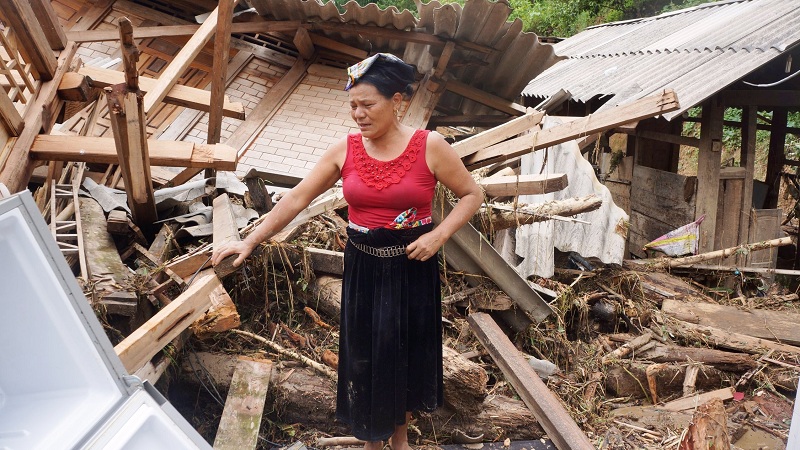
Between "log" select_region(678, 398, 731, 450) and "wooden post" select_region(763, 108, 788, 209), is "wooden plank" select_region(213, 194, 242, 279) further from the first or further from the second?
"wooden post" select_region(763, 108, 788, 209)

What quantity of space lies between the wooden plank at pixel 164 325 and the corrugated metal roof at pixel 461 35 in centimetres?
447

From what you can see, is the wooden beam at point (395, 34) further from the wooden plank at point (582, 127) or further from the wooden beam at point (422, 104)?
the wooden plank at point (582, 127)

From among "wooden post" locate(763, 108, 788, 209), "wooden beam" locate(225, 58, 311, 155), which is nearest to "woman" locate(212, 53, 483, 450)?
"wooden beam" locate(225, 58, 311, 155)

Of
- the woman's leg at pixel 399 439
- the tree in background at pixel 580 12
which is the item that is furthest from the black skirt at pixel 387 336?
the tree in background at pixel 580 12

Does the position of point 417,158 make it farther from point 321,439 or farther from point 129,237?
point 129,237

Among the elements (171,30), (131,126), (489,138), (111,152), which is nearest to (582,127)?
(489,138)

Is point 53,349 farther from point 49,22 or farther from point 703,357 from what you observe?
point 703,357

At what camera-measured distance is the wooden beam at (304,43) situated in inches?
316

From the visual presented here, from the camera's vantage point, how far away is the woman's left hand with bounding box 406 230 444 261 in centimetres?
282

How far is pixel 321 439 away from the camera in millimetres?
3869

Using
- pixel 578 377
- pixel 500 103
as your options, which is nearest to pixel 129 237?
pixel 578 377

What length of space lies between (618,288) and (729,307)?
54.9 inches

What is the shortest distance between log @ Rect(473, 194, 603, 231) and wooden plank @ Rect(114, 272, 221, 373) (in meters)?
2.54

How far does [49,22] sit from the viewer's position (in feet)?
16.3
